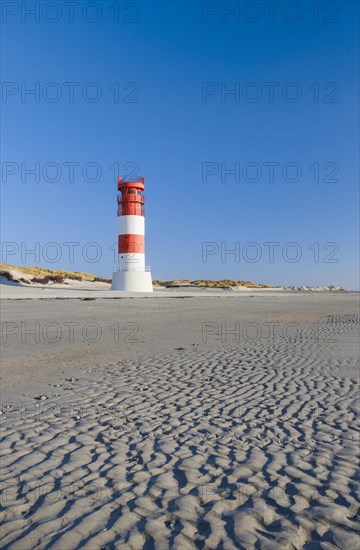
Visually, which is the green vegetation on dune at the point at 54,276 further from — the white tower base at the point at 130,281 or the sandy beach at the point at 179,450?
the sandy beach at the point at 179,450

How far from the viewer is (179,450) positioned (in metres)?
4.96

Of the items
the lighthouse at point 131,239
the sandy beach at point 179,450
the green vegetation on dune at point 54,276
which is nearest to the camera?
the sandy beach at point 179,450

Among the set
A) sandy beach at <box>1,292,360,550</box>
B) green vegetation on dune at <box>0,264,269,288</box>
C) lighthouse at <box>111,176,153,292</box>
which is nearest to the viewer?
sandy beach at <box>1,292,360,550</box>

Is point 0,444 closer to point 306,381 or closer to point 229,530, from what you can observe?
point 229,530

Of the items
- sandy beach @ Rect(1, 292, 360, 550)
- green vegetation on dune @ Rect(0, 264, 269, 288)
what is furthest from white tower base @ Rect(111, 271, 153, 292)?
sandy beach @ Rect(1, 292, 360, 550)

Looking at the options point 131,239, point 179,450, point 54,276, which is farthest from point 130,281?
point 179,450

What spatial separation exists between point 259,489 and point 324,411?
2743mm

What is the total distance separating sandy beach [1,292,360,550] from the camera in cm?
343

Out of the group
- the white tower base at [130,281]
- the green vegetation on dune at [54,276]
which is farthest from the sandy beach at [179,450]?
the green vegetation on dune at [54,276]

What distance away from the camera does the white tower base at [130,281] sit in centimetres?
3781

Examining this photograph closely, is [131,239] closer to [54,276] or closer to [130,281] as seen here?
[130,281]

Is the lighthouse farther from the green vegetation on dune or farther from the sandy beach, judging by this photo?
the sandy beach

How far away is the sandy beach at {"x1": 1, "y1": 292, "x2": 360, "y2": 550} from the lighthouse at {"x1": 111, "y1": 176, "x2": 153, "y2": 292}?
2705cm

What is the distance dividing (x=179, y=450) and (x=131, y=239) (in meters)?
33.1
